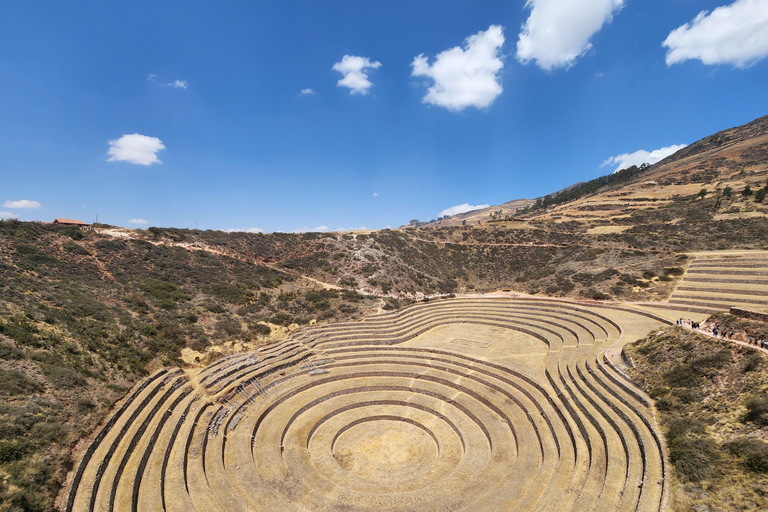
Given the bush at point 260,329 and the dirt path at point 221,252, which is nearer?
the bush at point 260,329

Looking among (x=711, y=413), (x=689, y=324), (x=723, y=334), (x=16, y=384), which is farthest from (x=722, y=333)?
(x=16, y=384)

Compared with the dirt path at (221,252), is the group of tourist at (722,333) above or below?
below

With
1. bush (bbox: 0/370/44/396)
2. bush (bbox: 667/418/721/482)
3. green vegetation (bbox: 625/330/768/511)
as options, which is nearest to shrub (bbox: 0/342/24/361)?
bush (bbox: 0/370/44/396)

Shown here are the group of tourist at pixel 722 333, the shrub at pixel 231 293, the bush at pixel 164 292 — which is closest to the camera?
the group of tourist at pixel 722 333

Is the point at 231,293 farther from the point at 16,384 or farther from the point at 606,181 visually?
the point at 606,181

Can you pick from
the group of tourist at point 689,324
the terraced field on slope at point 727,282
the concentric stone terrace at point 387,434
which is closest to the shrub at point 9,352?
the concentric stone terrace at point 387,434

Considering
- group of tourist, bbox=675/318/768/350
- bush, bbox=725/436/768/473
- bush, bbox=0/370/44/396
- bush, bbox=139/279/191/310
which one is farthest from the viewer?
bush, bbox=139/279/191/310

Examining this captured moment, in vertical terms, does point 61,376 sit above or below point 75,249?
below

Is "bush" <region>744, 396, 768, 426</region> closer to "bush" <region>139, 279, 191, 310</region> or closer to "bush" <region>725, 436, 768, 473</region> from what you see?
"bush" <region>725, 436, 768, 473</region>

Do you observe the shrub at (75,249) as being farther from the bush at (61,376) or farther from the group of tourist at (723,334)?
the group of tourist at (723,334)

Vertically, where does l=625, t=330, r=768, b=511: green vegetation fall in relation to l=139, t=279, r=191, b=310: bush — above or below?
below
